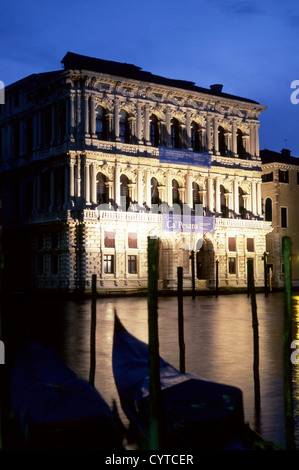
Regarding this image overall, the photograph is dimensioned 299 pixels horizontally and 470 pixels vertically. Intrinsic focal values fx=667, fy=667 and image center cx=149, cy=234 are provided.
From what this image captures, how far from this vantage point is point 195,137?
48.0 metres

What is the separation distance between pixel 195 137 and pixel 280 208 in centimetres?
940

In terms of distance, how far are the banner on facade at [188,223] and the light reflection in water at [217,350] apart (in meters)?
18.7

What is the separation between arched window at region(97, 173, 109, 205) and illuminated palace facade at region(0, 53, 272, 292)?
0.24 ft

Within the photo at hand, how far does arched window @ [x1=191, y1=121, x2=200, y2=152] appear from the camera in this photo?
157ft

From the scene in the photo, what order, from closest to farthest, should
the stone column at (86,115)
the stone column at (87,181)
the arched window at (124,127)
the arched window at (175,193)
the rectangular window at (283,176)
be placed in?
the stone column at (87,181)
the stone column at (86,115)
the arched window at (124,127)
the arched window at (175,193)
the rectangular window at (283,176)

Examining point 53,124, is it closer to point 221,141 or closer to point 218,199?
point 218,199

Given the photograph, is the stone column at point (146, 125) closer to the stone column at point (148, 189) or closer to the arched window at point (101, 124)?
the stone column at point (148, 189)

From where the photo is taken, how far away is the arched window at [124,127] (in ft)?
144

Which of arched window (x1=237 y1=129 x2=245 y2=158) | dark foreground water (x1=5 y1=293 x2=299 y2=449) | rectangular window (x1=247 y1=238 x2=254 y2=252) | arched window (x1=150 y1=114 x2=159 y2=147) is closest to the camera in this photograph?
dark foreground water (x1=5 y1=293 x2=299 y2=449)

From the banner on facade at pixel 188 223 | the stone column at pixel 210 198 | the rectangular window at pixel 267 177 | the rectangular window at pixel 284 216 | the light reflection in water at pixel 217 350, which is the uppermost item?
the rectangular window at pixel 267 177

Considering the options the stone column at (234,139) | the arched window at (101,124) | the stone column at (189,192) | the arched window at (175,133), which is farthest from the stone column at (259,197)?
the arched window at (101,124)

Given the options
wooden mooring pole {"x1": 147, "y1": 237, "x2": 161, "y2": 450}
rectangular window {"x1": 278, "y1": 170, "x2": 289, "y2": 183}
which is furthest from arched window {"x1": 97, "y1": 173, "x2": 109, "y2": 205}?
wooden mooring pole {"x1": 147, "y1": 237, "x2": 161, "y2": 450}

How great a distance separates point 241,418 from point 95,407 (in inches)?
56.8

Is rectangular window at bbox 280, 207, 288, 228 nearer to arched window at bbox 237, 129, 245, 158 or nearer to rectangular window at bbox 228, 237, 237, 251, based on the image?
arched window at bbox 237, 129, 245, 158
